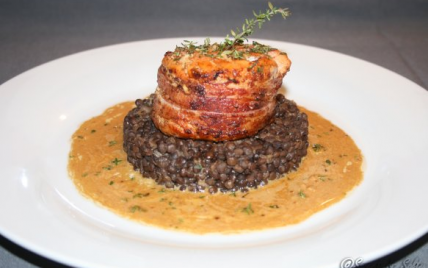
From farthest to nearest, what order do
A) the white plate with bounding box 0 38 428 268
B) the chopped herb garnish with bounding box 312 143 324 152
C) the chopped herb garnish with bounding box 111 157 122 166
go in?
the chopped herb garnish with bounding box 312 143 324 152
the chopped herb garnish with bounding box 111 157 122 166
the white plate with bounding box 0 38 428 268

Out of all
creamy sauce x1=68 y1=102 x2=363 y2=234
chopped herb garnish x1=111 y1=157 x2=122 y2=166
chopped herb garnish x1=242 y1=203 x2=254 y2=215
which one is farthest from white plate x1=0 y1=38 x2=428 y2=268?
chopped herb garnish x1=111 y1=157 x2=122 y2=166

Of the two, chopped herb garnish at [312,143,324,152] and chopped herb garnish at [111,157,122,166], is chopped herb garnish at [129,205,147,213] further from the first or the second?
chopped herb garnish at [312,143,324,152]

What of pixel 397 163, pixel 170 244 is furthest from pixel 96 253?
pixel 397 163

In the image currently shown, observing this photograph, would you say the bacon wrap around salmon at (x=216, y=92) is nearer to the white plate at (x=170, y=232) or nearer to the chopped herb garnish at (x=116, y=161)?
the chopped herb garnish at (x=116, y=161)

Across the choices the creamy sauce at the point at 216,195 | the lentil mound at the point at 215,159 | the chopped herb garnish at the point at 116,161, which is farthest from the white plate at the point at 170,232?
the lentil mound at the point at 215,159

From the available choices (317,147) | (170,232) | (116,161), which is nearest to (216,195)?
(170,232)

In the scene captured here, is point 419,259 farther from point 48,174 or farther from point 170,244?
point 48,174

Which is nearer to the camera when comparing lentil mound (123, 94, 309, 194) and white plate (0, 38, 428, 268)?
white plate (0, 38, 428, 268)
